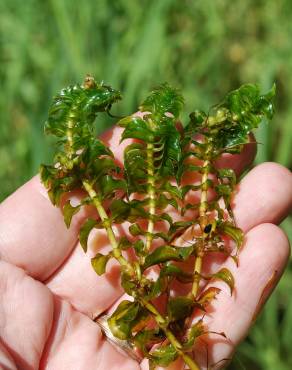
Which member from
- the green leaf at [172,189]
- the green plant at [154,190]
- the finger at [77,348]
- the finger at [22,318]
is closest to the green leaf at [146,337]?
the green plant at [154,190]

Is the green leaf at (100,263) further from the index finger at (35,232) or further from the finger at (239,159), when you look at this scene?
the finger at (239,159)

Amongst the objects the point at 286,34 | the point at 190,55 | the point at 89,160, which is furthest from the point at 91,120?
the point at 286,34

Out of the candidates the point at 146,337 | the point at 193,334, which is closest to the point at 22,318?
the point at 146,337

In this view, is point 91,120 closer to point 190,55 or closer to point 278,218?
point 278,218

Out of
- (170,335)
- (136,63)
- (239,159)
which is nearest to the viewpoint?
(170,335)

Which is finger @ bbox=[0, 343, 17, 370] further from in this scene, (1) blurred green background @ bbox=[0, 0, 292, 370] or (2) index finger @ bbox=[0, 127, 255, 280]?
(1) blurred green background @ bbox=[0, 0, 292, 370]

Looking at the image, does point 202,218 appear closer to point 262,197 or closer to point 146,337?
point 262,197

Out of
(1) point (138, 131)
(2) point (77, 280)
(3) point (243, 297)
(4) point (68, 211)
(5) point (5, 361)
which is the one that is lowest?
(3) point (243, 297)
